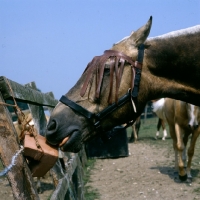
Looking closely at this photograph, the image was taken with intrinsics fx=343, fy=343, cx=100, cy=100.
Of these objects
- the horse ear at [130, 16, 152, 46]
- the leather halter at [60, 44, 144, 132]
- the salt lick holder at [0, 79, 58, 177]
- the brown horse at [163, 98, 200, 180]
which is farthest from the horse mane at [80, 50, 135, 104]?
the brown horse at [163, 98, 200, 180]

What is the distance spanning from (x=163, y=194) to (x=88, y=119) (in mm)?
3654

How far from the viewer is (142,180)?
6.81 metres

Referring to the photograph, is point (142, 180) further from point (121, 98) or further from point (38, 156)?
point (38, 156)

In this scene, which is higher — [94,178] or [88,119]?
[88,119]

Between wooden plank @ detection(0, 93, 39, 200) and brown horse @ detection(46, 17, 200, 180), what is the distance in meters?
0.34

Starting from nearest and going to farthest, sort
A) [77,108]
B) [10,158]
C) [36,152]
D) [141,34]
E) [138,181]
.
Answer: [10,158]
[36,152]
[77,108]
[141,34]
[138,181]

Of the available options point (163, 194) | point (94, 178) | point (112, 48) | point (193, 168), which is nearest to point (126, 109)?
point (112, 48)

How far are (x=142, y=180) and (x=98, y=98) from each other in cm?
466

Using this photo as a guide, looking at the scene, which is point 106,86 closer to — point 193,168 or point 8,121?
point 8,121

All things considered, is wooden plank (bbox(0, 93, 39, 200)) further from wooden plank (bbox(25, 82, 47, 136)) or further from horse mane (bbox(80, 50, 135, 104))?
wooden plank (bbox(25, 82, 47, 136))

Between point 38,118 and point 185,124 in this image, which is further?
point 185,124

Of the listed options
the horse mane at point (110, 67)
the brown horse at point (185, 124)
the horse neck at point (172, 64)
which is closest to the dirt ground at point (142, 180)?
the brown horse at point (185, 124)

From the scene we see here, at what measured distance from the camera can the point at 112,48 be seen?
8.84ft

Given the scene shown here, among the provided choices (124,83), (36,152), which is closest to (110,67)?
(124,83)
